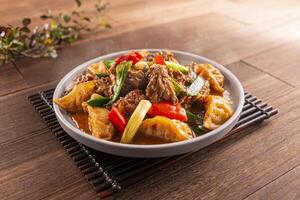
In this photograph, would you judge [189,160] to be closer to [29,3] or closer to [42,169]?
[42,169]

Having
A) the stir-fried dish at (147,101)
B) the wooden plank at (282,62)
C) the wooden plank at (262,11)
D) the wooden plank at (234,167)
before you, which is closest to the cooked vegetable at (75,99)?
the stir-fried dish at (147,101)

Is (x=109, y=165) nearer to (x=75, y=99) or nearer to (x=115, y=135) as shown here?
(x=115, y=135)

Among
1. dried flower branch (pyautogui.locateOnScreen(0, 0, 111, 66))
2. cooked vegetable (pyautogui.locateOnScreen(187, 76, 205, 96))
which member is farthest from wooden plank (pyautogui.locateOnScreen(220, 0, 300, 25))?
cooked vegetable (pyautogui.locateOnScreen(187, 76, 205, 96))

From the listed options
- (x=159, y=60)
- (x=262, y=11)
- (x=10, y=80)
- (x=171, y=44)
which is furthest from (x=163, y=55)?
(x=262, y=11)

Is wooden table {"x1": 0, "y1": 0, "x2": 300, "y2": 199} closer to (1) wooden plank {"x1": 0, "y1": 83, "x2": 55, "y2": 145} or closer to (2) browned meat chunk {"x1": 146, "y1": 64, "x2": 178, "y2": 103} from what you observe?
(1) wooden plank {"x1": 0, "y1": 83, "x2": 55, "y2": 145}

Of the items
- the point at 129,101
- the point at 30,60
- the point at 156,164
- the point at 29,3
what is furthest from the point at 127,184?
the point at 29,3
